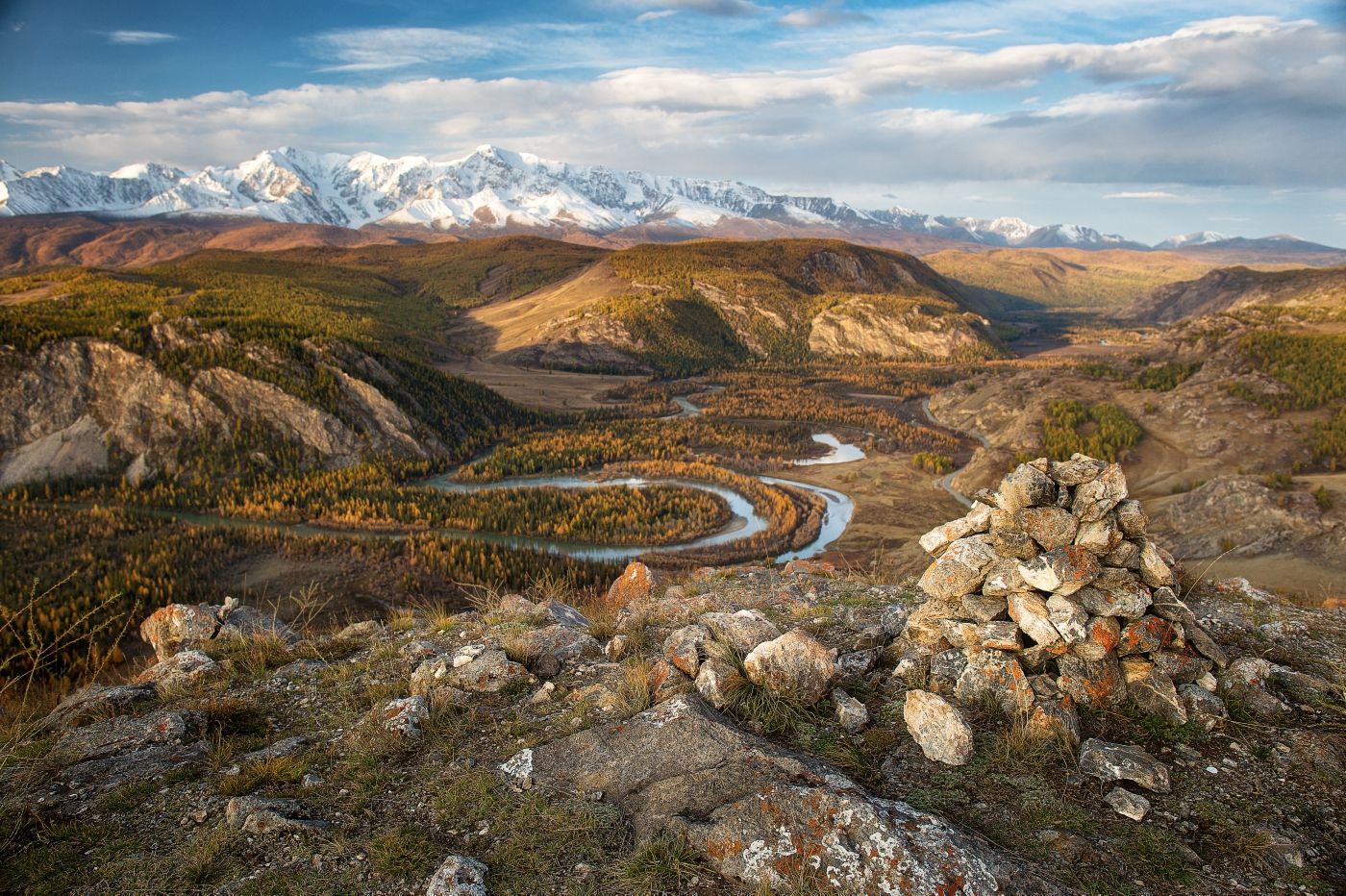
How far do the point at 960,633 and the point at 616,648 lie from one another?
14.4 ft

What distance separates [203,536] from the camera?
35.9 metres

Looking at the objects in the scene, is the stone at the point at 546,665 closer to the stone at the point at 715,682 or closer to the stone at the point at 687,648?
the stone at the point at 687,648

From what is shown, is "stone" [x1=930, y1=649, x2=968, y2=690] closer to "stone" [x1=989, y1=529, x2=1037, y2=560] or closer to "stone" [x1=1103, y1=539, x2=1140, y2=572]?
"stone" [x1=989, y1=529, x2=1037, y2=560]

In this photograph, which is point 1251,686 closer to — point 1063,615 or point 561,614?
point 1063,615

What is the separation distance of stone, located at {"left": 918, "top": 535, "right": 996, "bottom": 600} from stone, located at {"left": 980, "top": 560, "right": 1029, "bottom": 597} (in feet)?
0.26

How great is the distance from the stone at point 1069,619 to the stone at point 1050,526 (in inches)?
28.2

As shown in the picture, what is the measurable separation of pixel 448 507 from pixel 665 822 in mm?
43656

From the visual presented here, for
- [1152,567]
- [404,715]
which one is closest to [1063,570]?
[1152,567]

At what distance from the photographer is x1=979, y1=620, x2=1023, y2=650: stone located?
7.35m

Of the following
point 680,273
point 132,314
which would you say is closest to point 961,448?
point 132,314

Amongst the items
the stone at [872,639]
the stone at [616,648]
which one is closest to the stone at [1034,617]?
the stone at [872,639]

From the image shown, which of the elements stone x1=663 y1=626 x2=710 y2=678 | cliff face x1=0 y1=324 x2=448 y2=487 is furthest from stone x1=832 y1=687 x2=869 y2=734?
cliff face x1=0 y1=324 x2=448 y2=487

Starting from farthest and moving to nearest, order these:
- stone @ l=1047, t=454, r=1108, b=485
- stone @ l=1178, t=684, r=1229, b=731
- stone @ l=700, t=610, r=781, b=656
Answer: stone @ l=700, t=610, r=781, b=656, stone @ l=1047, t=454, r=1108, b=485, stone @ l=1178, t=684, r=1229, b=731

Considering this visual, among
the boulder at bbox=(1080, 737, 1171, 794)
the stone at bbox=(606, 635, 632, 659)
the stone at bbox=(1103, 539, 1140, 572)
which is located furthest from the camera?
the stone at bbox=(606, 635, 632, 659)
